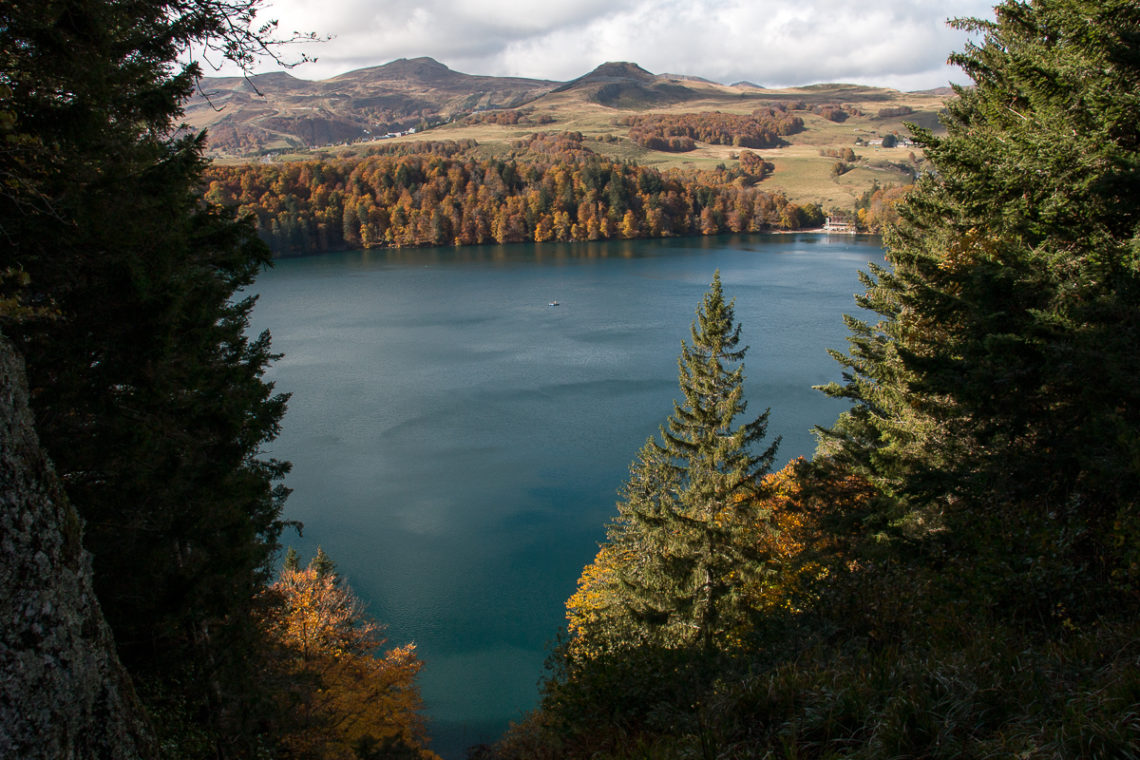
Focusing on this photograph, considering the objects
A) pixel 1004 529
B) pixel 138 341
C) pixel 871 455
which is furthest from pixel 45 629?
pixel 871 455

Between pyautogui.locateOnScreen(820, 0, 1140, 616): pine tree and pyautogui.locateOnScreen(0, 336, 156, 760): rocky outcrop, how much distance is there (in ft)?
18.9

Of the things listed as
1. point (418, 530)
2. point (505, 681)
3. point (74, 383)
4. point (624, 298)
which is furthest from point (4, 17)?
point (624, 298)

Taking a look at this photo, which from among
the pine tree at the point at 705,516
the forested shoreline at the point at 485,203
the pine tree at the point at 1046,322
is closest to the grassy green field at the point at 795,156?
the forested shoreline at the point at 485,203

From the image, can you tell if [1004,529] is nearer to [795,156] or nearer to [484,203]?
[484,203]

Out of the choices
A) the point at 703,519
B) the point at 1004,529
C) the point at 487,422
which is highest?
the point at 1004,529

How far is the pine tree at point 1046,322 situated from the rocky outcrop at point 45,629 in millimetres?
5755

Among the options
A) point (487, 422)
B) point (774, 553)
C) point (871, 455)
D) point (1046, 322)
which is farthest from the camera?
point (487, 422)

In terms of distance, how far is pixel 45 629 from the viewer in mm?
2584

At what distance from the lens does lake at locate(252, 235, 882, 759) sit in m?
19.3

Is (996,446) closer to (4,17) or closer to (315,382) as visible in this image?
(4,17)

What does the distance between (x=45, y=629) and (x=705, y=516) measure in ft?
36.5

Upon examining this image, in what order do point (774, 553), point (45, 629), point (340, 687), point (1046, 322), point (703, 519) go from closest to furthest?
point (45, 629) → point (1046, 322) → point (340, 687) → point (703, 519) → point (774, 553)

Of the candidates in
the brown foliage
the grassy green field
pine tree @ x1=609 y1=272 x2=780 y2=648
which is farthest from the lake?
the grassy green field

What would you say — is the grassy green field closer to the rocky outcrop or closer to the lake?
the lake
